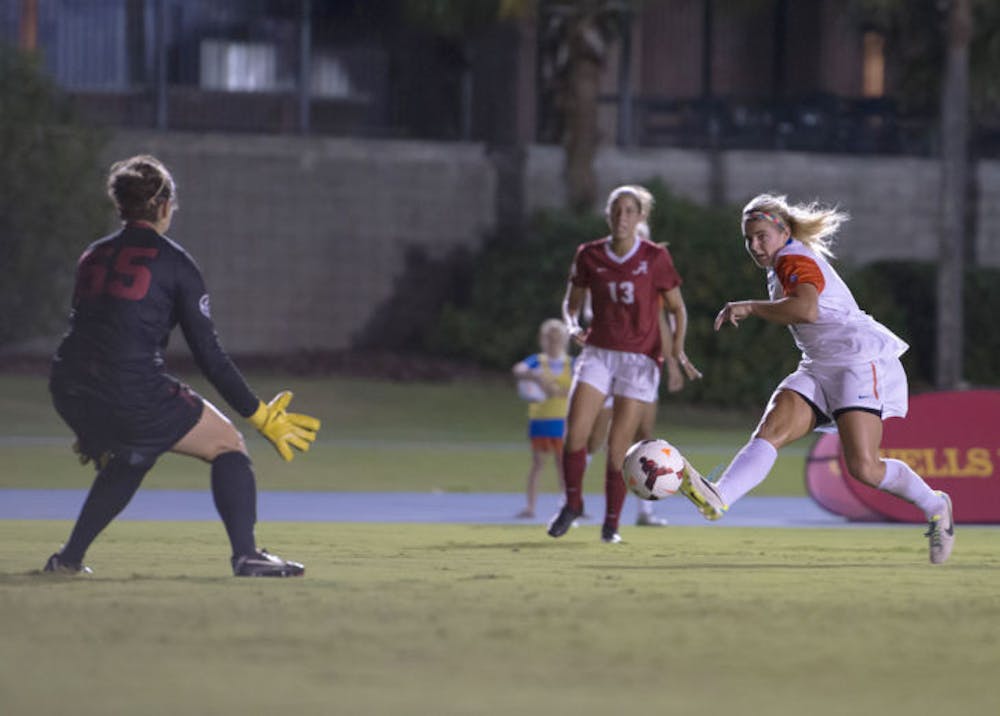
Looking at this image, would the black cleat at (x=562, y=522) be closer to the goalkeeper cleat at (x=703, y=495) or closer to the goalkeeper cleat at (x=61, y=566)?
the goalkeeper cleat at (x=703, y=495)

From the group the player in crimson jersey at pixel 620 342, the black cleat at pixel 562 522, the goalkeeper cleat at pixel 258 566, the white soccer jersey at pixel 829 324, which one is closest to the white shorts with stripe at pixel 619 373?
the player in crimson jersey at pixel 620 342

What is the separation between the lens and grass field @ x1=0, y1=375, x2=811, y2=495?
846 inches

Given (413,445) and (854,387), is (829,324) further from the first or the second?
(413,445)

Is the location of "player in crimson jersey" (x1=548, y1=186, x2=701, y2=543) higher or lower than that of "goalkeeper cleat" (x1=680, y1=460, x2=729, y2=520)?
higher

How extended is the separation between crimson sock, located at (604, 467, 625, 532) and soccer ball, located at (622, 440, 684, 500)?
7.29ft

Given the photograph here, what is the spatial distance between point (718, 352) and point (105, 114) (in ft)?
34.5

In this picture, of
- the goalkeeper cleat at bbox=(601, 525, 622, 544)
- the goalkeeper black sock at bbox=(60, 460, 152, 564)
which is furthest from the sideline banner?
the goalkeeper black sock at bbox=(60, 460, 152, 564)

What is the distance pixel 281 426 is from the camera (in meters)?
10.2

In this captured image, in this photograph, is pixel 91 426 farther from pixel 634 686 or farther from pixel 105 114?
pixel 105 114

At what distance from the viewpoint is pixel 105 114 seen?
116 feet

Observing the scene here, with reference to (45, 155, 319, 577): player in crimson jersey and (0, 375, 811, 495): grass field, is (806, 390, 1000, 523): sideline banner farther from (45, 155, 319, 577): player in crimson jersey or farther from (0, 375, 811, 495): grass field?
(45, 155, 319, 577): player in crimson jersey

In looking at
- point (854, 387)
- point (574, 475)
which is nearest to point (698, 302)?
point (574, 475)

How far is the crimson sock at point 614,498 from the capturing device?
1355cm


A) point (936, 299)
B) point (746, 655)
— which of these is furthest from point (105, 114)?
point (746, 655)
